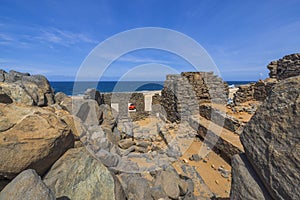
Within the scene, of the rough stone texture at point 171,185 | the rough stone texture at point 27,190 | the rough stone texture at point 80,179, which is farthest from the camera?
the rough stone texture at point 171,185

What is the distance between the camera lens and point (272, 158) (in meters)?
1.51

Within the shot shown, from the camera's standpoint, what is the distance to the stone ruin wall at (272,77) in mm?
10680

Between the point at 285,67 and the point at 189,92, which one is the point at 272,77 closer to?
the point at 285,67

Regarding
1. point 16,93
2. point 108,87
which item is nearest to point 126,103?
point 16,93

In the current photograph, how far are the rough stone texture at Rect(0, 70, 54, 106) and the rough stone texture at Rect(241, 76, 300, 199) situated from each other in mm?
4806

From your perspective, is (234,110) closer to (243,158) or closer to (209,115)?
(209,115)

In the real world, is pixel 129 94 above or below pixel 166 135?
above

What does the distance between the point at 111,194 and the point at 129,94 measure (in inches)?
A: 454

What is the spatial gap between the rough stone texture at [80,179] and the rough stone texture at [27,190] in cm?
66

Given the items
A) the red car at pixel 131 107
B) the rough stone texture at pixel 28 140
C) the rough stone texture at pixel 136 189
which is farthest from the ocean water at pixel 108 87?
the rough stone texture at pixel 28 140

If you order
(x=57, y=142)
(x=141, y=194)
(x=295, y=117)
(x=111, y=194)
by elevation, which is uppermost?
(x=295, y=117)

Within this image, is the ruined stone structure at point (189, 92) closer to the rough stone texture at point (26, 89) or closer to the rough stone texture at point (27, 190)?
the rough stone texture at point (26, 89)

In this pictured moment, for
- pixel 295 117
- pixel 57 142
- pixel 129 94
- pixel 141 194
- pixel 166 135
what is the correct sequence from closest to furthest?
pixel 295 117, pixel 57 142, pixel 141 194, pixel 166 135, pixel 129 94

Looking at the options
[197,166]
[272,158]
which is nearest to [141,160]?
[197,166]
